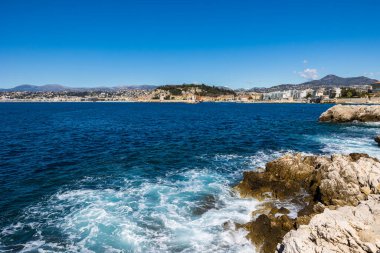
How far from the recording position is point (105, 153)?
3606 centimetres

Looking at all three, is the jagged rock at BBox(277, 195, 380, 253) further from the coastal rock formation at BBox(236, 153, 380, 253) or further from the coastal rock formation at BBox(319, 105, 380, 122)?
the coastal rock formation at BBox(319, 105, 380, 122)

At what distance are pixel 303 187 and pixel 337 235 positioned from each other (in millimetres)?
11697

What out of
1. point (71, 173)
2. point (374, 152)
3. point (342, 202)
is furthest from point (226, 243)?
point (374, 152)

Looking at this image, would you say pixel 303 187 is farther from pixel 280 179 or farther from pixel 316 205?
pixel 316 205

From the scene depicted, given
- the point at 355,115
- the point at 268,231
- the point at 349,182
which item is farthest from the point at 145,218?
the point at 355,115

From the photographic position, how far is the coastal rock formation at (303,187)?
15070 mm

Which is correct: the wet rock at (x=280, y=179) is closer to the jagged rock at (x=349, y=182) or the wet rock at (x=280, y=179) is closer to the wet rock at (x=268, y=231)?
the jagged rock at (x=349, y=182)

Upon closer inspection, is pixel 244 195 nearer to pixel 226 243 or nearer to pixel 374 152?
pixel 226 243

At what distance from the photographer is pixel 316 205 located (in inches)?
673

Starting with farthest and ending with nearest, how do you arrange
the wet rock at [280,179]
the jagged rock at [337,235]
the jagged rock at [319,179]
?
the wet rock at [280,179] → the jagged rock at [319,179] → the jagged rock at [337,235]

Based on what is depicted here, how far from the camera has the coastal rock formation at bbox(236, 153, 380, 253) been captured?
15070 millimetres

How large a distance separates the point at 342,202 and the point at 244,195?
668 centimetres

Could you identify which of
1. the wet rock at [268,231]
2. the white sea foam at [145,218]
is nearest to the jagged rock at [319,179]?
the white sea foam at [145,218]

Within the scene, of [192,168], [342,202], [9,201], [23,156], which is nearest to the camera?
[342,202]
